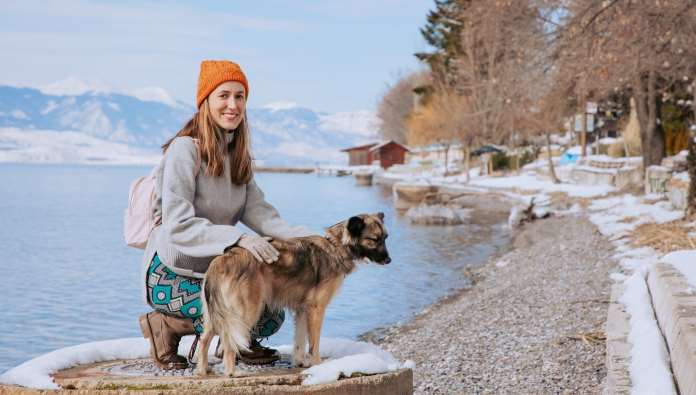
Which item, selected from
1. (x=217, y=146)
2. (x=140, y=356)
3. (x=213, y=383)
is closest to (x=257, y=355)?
(x=213, y=383)

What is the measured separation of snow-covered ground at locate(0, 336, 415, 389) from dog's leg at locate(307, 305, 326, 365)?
69 millimetres

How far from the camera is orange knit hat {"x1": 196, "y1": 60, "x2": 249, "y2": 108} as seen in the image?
14.2 feet

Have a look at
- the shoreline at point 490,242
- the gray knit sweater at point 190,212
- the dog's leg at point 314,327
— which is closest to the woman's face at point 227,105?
the gray knit sweater at point 190,212

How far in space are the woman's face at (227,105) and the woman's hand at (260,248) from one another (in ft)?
2.34

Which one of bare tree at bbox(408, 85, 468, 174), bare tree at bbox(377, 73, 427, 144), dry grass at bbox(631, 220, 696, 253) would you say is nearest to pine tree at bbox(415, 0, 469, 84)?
bare tree at bbox(408, 85, 468, 174)

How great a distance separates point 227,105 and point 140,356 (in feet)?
5.47

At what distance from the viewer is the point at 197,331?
438cm

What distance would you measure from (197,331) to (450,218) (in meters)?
29.7

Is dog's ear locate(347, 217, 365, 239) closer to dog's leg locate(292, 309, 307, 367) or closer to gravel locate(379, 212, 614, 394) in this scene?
dog's leg locate(292, 309, 307, 367)

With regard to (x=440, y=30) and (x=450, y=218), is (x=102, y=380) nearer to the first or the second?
(x=450, y=218)

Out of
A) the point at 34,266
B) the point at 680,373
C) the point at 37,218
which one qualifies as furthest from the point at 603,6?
the point at 37,218

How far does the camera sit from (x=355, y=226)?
167 inches

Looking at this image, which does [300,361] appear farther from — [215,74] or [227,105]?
[215,74]

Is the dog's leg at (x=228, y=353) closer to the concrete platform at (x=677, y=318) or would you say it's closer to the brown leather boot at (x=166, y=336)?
the brown leather boot at (x=166, y=336)
